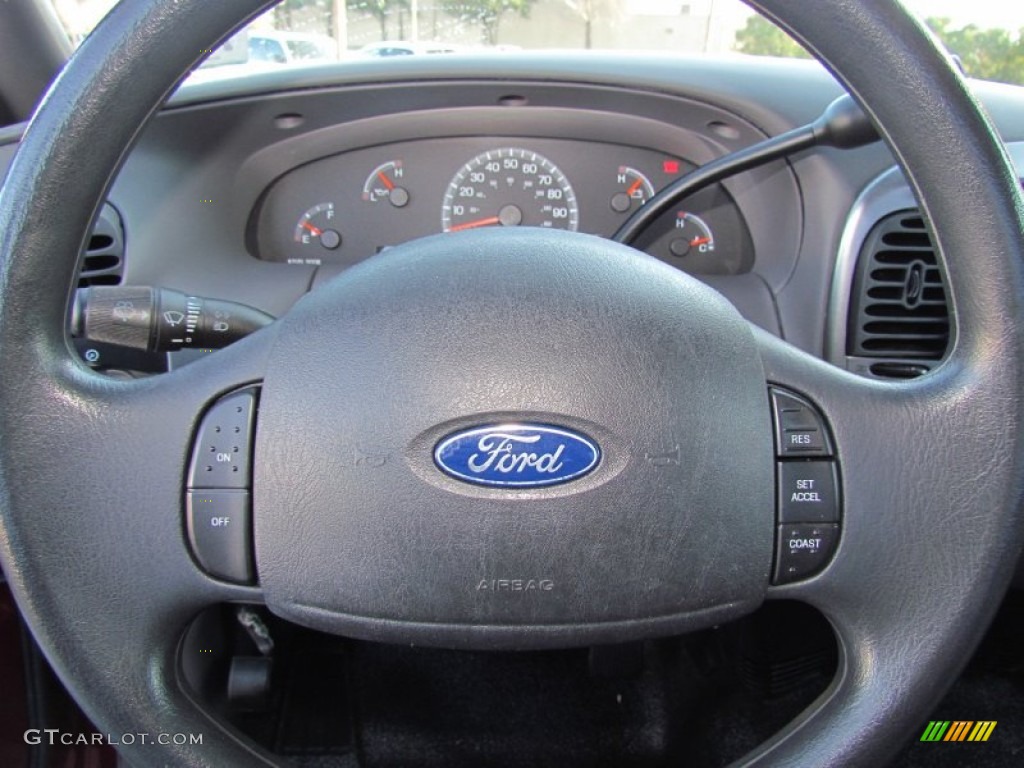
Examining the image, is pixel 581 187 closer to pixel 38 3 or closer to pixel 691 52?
pixel 691 52

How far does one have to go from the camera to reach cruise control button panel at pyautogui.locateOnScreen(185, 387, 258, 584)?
2.48 ft

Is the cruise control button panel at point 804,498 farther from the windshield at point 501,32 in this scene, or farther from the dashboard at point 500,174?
the windshield at point 501,32

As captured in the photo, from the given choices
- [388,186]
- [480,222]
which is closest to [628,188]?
[480,222]

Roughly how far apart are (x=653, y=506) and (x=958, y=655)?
0.89ft

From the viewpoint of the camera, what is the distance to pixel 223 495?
2.48ft

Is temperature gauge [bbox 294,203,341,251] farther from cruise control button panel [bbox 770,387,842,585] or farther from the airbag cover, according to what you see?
cruise control button panel [bbox 770,387,842,585]

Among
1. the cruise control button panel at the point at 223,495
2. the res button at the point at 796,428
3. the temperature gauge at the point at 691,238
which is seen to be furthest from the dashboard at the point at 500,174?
the cruise control button panel at the point at 223,495

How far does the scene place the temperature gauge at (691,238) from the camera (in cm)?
168

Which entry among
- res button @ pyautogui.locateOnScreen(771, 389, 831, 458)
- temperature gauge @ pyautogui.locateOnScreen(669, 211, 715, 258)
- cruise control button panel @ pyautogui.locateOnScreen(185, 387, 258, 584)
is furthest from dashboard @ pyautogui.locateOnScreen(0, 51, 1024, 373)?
cruise control button panel @ pyautogui.locateOnScreen(185, 387, 258, 584)

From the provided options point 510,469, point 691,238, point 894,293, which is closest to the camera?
point 510,469

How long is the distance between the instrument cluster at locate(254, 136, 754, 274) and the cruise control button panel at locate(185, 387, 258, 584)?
956 millimetres

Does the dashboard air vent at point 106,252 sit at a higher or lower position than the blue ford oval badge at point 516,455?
higher

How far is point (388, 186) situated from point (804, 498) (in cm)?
113

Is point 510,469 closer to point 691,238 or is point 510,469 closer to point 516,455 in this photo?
point 516,455
